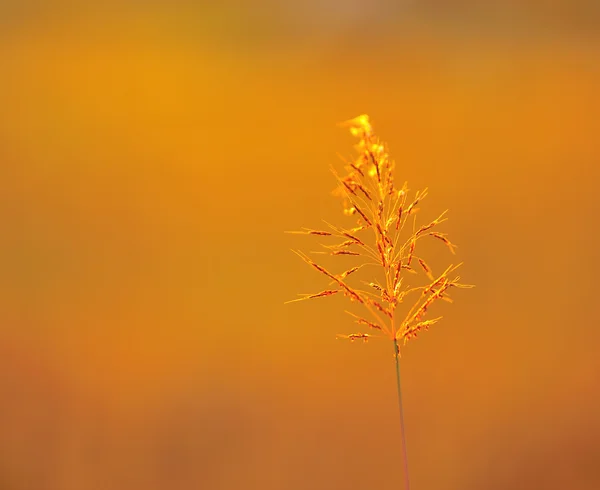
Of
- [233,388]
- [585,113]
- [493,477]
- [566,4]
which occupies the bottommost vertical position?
[493,477]

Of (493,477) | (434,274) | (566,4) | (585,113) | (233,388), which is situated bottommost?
(493,477)

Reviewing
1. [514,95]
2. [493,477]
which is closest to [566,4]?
[514,95]

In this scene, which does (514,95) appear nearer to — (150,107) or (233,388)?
(150,107)

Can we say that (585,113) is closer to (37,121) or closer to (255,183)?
(255,183)

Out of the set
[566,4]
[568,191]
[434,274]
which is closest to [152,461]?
[434,274]

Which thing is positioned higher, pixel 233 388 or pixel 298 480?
pixel 233 388

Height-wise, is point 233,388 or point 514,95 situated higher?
point 514,95
